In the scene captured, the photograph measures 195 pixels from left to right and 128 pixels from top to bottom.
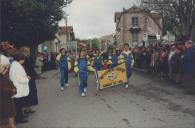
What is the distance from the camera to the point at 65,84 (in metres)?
19.7

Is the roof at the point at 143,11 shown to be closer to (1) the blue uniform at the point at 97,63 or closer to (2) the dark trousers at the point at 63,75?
(1) the blue uniform at the point at 97,63

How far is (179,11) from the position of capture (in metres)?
26.6

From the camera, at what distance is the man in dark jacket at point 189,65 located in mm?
14938

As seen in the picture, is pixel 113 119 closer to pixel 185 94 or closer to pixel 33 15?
pixel 185 94

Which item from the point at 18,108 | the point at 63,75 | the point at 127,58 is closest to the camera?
the point at 18,108

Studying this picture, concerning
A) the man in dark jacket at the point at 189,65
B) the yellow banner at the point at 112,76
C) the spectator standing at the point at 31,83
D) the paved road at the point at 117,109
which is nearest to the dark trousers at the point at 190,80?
the man in dark jacket at the point at 189,65

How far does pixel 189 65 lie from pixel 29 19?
16.2 m

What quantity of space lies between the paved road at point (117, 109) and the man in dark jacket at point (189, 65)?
47 centimetres

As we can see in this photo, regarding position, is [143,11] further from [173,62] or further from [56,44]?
[56,44]

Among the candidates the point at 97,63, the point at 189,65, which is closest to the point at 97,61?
the point at 97,63

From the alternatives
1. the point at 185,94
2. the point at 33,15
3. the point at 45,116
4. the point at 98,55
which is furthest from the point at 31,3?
the point at 45,116

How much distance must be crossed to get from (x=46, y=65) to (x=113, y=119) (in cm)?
2869

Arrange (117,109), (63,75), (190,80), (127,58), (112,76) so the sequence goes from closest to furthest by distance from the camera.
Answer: (117,109)
(190,80)
(112,76)
(127,58)
(63,75)

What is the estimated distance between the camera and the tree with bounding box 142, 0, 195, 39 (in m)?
25.5
